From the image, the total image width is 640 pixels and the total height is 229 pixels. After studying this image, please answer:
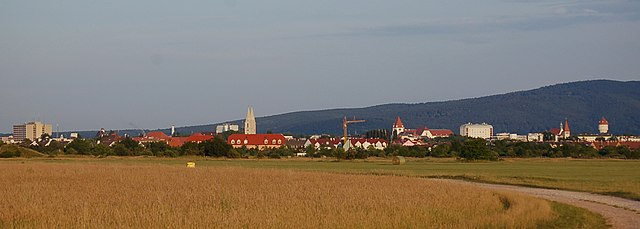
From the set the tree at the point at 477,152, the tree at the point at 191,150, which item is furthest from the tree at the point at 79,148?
the tree at the point at 477,152

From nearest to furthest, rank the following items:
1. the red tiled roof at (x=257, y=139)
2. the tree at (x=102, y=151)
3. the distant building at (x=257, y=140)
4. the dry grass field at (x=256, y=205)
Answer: the dry grass field at (x=256, y=205)
the tree at (x=102, y=151)
the distant building at (x=257, y=140)
the red tiled roof at (x=257, y=139)

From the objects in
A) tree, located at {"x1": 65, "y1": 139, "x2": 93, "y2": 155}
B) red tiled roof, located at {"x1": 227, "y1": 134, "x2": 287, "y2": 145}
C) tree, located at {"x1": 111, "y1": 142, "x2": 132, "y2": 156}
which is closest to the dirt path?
tree, located at {"x1": 111, "y1": 142, "x2": 132, "y2": 156}

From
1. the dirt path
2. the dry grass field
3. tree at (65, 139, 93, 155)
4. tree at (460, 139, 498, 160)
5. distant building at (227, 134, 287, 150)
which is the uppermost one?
distant building at (227, 134, 287, 150)

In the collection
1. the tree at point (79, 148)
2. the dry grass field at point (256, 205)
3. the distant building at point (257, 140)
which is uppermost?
the distant building at point (257, 140)

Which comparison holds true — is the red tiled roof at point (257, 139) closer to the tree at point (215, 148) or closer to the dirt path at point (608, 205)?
the tree at point (215, 148)

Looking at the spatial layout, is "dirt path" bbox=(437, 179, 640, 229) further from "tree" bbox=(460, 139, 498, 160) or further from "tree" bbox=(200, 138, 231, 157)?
"tree" bbox=(200, 138, 231, 157)

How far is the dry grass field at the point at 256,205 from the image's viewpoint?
22328 mm

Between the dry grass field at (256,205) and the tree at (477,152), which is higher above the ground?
the tree at (477,152)

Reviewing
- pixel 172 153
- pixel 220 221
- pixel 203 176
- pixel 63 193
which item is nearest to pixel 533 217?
pixel 220 221

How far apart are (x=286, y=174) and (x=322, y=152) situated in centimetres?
7974

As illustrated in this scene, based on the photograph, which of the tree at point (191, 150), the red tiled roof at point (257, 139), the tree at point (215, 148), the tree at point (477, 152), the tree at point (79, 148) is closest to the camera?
the tree at point (477, 152)

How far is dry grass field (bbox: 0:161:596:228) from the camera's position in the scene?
2233cm

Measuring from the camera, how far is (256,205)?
88.4ft

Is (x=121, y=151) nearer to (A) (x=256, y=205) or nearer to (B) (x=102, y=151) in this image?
(B) (x=102, y=151)
